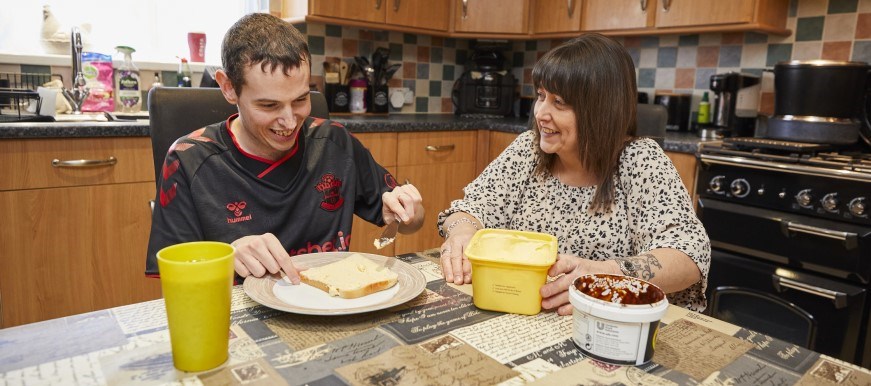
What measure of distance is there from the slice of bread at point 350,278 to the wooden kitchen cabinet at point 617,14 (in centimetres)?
219

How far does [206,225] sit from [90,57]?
66.8 inches

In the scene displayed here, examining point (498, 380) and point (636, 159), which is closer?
point (498, 380)

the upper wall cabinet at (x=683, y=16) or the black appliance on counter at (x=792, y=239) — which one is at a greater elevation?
the upper wall cabinet at (x=683, y=16)

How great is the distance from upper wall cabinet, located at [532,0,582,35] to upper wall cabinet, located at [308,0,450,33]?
0.47 m

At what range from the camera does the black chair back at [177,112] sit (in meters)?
1.34

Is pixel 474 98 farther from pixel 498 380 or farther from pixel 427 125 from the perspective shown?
pixel 498 380

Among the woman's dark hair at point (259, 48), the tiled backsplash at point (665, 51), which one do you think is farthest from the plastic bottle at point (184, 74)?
the woman's dark hair at point (259, 48)

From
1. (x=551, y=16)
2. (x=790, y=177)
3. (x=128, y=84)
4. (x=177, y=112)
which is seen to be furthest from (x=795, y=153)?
(x=128, y=84)

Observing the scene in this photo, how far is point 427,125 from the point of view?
9.12 ft

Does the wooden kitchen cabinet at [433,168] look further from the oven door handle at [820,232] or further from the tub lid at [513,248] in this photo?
the tub lid at [513,248]

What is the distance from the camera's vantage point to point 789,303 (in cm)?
197

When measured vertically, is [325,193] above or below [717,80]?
below

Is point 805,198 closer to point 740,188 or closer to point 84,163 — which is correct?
point 740,188

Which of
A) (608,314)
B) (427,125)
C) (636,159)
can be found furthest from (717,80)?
(608,314)
